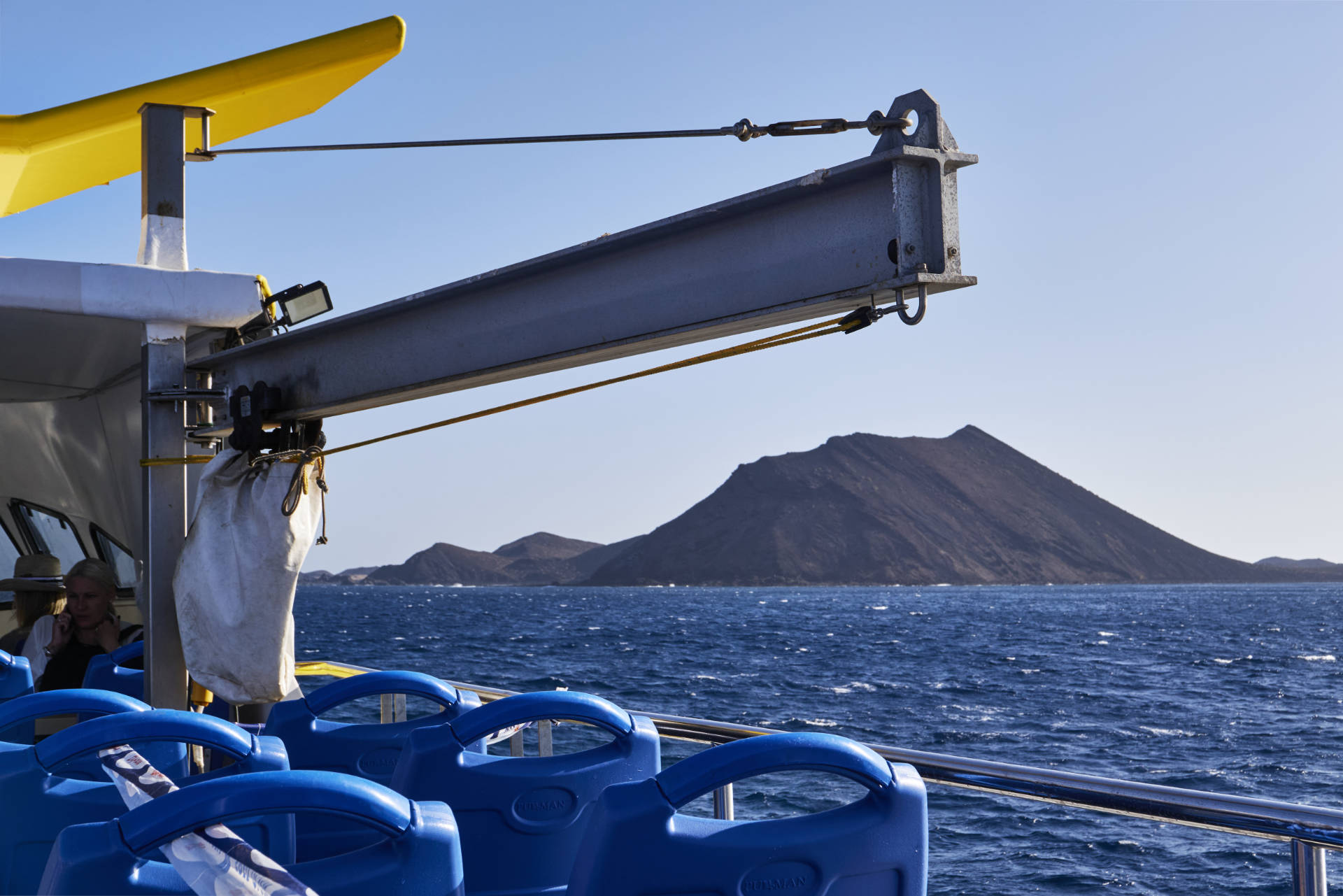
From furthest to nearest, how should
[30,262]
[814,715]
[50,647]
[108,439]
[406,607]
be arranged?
[406,607]
[814,715]
[108,439]
[50,647]
[30,262]

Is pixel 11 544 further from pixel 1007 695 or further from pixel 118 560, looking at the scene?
pixel 1007 695

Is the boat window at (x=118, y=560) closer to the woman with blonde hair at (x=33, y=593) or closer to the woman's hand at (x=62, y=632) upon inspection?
the woman with blonde hair at (x=33, y=593)

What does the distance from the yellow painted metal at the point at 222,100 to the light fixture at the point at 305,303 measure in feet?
6.28

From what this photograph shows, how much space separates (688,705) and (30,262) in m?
32.3

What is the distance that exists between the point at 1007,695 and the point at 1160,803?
42.4 m

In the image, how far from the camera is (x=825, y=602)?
14238 cm

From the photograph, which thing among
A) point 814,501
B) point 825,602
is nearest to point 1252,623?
point 825,602

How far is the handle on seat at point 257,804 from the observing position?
147cm

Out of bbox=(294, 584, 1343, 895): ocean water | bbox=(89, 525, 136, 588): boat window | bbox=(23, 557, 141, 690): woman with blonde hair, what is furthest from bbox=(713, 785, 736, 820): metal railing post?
bbox=(89, 525, 136, 588): boat window

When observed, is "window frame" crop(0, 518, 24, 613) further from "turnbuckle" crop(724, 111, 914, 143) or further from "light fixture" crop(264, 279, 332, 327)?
"turnbuckle" crop(724, 111, 914, 143)

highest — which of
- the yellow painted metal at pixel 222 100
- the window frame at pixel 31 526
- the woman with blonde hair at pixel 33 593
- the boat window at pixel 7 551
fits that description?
the yellow painted metal at pixel 222 100

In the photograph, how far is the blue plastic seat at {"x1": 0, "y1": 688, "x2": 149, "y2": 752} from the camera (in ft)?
8.31

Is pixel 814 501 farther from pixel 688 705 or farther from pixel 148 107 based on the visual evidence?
pixel 148 107

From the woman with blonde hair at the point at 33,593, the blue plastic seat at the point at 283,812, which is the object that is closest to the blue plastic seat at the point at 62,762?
the blue plastic seat at the point at 283,812
